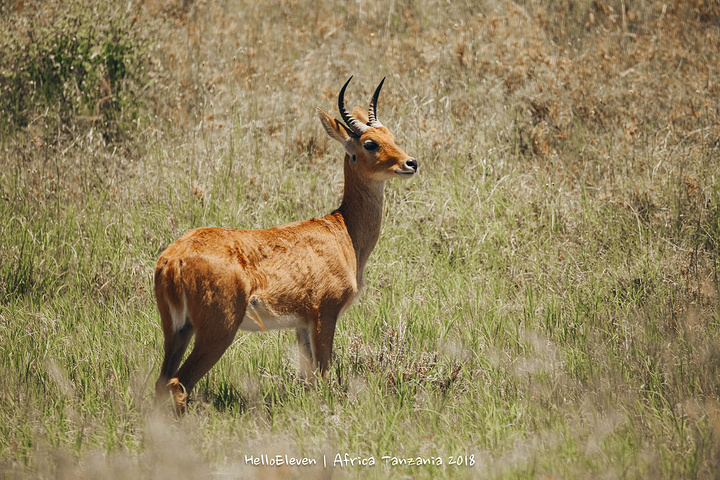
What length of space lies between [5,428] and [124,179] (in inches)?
166

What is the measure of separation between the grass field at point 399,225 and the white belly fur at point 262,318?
43 centimetres

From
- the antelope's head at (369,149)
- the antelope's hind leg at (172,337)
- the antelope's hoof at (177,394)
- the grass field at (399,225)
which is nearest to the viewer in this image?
the grass field at (399,225)

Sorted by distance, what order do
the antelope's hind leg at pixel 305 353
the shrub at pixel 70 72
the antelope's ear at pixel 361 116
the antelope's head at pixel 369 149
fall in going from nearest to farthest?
the antelope's hind leg at pixel 305 353 < the antelope's head at pixel 369 149 < the antelope's ear at pixel 361 116 < the shrub at pixel 70 72

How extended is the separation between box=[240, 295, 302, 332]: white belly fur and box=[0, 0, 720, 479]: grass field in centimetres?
43

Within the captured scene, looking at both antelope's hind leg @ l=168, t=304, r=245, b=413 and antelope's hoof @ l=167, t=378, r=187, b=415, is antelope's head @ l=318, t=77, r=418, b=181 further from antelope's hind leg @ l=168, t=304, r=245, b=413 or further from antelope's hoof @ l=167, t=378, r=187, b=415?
antelope's hoof @ l=167, t=378, r=187, b=415

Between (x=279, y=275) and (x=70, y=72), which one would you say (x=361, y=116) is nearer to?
(x=279, y=275)

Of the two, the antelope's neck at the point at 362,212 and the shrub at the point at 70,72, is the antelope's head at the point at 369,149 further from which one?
the shrub at the point at 70,72

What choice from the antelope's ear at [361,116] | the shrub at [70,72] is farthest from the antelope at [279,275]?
the shrub at [70,72]

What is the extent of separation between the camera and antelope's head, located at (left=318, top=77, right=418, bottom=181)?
5672 mm

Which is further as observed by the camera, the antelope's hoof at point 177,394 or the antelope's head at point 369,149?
the antelope's head at point 369,149

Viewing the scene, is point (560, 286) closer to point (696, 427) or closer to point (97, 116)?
point (696, 427)

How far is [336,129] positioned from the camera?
5793 mm

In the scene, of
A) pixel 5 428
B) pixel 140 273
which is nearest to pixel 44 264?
pixel 140 273

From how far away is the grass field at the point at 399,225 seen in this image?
4309 millimetres
